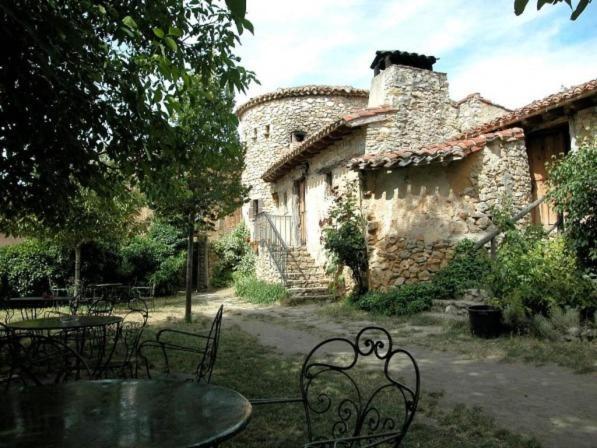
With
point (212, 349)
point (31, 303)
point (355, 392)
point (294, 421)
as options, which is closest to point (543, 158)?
point (355, 392)

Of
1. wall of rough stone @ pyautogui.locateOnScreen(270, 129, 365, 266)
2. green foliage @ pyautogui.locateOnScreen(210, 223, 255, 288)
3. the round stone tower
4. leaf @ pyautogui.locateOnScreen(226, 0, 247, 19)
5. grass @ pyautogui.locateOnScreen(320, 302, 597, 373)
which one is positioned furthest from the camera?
green foliage @ pyautogui.locateOnScreen(210, 223, 255, 288)

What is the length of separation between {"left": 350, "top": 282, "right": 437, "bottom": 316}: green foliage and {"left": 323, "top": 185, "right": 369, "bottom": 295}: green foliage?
33.7 inches

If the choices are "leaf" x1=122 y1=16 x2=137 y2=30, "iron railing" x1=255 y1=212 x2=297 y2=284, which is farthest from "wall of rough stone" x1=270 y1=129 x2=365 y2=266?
"leaf" x1=122 y1=16 x2=137 y2=30

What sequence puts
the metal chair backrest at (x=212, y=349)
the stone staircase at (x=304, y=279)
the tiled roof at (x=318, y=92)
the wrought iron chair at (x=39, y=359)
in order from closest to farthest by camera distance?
the wrought iron chair at (x=39, y=359)
the metal chair backrest at (x=212, y=349)
the stone staircase at (x=304, y=279)
the tiled roof at (x=318, y=92)

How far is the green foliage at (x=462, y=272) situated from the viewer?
8417 millimetres

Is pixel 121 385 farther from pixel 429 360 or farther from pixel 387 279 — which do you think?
pixel 387 279

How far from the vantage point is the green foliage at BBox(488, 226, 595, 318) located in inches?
235

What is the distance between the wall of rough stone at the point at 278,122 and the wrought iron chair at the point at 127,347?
7.13m

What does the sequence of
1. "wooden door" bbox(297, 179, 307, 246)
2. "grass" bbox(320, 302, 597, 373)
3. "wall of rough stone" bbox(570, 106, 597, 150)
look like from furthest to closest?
1. "wooden door" bbox(297, 179, 307, 246)
2. "wall of rough stone" bbox(570, 106, 597, 150)
3. "grass" bbox(320, 302, 597, 373)

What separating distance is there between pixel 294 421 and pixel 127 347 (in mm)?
1432

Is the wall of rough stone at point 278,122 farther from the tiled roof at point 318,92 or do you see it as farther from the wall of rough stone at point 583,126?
the wall of rough stone at point 583,126

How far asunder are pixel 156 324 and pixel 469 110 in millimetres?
8887

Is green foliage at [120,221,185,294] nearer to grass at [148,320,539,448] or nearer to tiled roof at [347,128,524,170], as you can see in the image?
tiled roof at [347,128,524,170]

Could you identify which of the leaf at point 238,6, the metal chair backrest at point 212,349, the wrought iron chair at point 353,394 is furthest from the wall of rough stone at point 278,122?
the leaf at point 238,6
